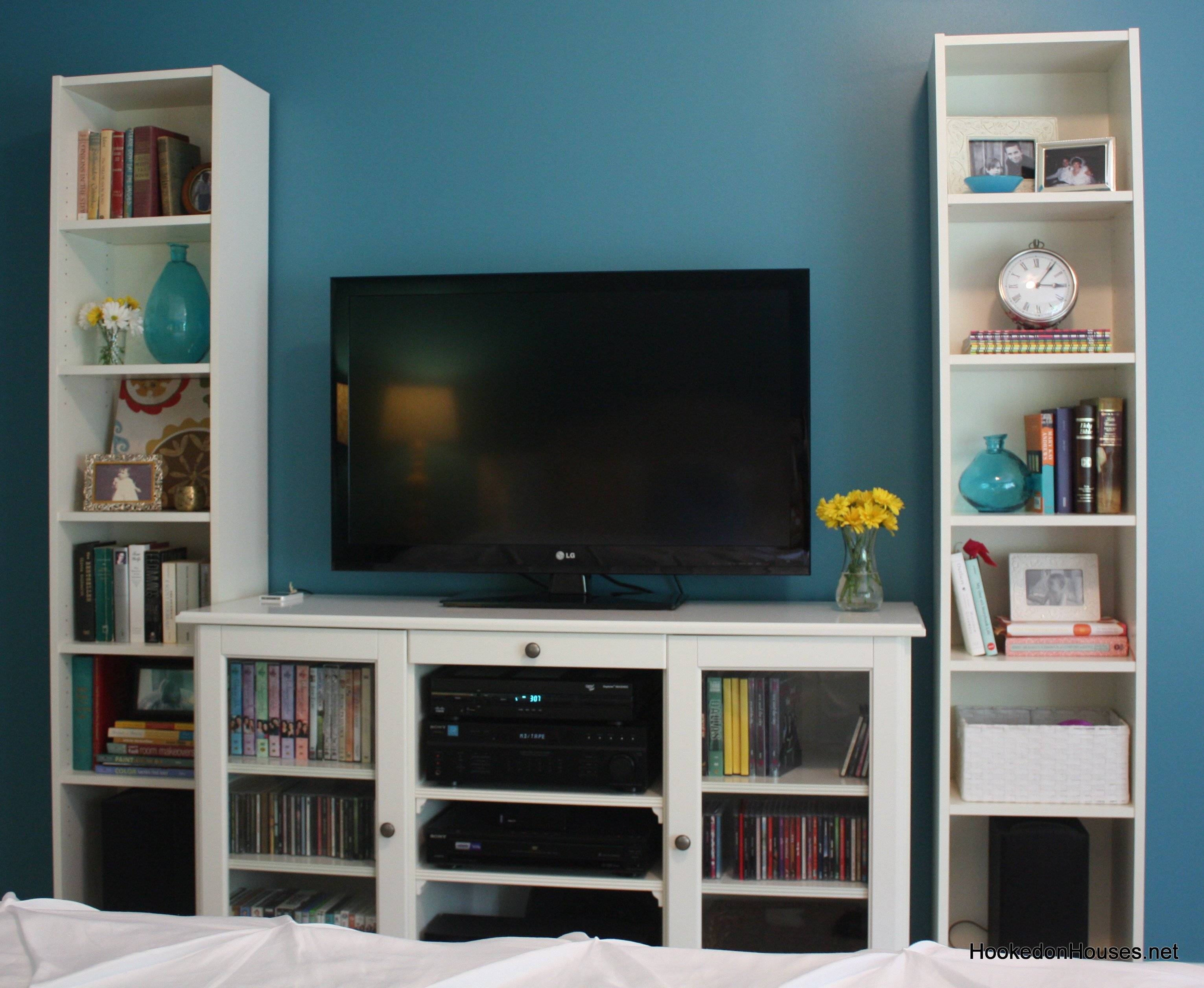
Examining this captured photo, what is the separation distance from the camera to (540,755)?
88.5 inches

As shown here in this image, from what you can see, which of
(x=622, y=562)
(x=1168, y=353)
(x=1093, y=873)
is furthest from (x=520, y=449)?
(x=1093, y=873)

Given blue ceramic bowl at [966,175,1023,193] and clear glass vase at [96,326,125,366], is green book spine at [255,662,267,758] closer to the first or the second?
clear glass vase at [96,326,125,366]

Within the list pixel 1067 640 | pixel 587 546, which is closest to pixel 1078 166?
pixel 1067 640

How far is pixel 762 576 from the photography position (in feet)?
8.17

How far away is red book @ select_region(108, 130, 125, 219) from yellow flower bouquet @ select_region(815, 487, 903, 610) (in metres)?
1.82

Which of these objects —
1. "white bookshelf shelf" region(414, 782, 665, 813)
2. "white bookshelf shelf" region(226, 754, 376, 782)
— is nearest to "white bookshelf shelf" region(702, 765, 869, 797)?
"white bookshelf shelf" region(414, 782, 665, 813)

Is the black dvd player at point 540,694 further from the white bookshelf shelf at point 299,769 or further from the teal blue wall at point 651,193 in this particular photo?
the teal blue wall at point 651,193

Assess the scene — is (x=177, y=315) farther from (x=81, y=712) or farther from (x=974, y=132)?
(x=974, y=132)

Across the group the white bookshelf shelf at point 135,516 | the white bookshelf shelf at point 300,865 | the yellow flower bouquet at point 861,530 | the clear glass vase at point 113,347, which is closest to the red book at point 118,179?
the clear glass vase at point 113,347

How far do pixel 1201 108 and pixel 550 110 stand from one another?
1502mm

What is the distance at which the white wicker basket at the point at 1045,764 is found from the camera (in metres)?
2.21

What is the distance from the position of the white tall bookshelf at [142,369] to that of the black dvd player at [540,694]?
67cm

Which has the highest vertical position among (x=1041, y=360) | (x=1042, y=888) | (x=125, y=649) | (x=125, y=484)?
(x=1041, y=360)

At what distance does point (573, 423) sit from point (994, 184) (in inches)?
41.4
